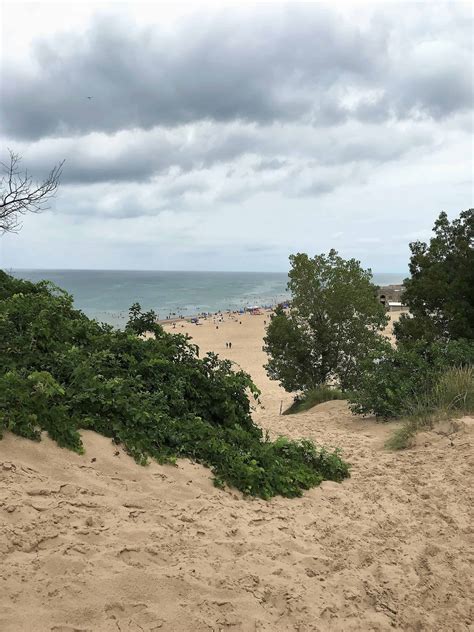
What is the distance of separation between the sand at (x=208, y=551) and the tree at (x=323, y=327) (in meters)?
12.0

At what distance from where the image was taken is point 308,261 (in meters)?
17.9

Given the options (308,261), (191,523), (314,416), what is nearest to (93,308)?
(308,261)

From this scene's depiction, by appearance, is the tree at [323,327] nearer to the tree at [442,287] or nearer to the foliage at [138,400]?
the tree at [442,287]

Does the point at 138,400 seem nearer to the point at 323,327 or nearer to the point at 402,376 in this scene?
the point at 402,376

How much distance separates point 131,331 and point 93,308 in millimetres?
80713

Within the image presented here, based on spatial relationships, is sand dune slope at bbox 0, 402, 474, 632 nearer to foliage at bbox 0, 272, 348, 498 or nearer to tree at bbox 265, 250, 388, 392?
foliage at bbox 0, 272, 348, 498

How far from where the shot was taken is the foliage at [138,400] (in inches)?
184

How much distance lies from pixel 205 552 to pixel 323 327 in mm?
14456

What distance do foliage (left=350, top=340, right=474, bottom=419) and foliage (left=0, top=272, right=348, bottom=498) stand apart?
3617mm

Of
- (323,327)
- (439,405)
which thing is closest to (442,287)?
(323,327)

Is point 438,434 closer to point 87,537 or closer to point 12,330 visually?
point 87,537

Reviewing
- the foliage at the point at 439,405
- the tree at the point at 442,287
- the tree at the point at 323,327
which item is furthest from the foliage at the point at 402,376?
the tree at the point at 323,327

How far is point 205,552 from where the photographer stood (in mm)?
3508

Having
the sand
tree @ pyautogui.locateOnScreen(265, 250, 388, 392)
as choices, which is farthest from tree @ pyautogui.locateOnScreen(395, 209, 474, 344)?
the sand
